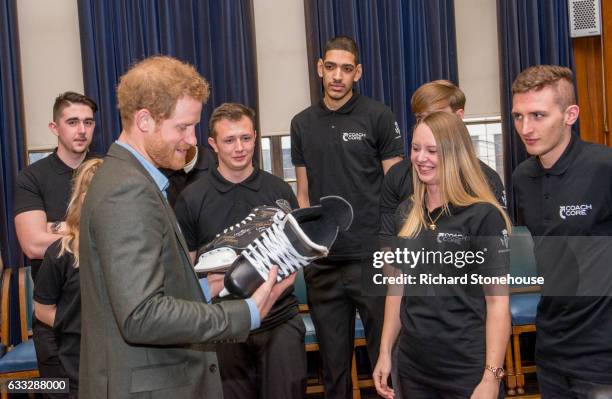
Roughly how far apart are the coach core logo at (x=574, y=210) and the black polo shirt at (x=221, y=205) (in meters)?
1.25

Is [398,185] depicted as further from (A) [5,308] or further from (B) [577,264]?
(A) [5,308]

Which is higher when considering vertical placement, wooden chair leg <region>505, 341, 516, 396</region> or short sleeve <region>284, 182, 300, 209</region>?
short sleeve <region>284, 182, 300, 209</region>

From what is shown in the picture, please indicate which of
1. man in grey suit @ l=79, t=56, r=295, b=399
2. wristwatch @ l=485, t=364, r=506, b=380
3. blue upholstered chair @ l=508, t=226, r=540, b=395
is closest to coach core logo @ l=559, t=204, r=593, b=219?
wristwatch @ l=485, t=364, r=506, b=380

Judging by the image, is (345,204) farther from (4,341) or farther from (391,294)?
(4,341)

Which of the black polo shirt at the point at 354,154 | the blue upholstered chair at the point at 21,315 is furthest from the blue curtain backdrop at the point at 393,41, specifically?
the blue upholstered chair at the point at 21,315

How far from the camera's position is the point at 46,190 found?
3.81m

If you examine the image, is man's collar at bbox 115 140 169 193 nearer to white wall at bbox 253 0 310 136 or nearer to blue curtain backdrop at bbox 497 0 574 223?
white wall at bbox 253 0 310 136

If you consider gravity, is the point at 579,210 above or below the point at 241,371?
above

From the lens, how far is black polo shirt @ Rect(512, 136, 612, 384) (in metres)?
2.29

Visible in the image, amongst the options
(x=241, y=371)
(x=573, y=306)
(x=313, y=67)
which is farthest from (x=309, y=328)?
(x=573, y=306)

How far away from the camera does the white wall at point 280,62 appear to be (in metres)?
5.33

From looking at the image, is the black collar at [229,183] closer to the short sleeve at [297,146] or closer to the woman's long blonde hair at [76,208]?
the woman's long blonde hair at [76,208]

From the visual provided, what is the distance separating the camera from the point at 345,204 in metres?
2.10

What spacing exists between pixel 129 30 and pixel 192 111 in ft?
11.6
